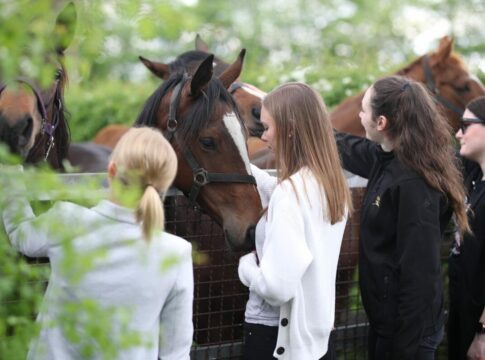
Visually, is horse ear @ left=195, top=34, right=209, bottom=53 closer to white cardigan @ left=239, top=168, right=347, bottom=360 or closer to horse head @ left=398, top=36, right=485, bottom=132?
horse head @ left=398, top=36, right=485, bottom=132

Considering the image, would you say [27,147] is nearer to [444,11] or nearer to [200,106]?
[200,106]

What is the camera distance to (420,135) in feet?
10.8

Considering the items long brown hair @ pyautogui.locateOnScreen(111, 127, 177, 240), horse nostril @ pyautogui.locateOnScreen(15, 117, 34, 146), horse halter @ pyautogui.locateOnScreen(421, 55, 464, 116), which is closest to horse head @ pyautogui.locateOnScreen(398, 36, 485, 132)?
horse halter @ pyautogui.locateOnScreen(421, 55, 464, 116)

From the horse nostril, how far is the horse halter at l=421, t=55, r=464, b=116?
395cm

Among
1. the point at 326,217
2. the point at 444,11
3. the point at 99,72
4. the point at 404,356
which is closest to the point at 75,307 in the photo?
the point at 326,217

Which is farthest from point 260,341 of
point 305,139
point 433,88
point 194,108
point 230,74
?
point 433,88

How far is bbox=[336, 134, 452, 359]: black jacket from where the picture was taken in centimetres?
309

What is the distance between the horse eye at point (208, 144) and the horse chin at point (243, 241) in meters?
0.44

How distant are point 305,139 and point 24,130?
1359 millimetres

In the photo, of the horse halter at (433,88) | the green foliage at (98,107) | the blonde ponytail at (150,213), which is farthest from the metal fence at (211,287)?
the green foliage at (98,107)

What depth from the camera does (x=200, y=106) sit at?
343 centimetres

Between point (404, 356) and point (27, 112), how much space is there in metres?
2.06

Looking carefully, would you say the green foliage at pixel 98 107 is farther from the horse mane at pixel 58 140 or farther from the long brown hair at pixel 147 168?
the long brown hair at pixel 147 168

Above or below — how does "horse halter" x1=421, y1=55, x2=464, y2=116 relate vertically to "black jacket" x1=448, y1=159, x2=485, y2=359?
above
